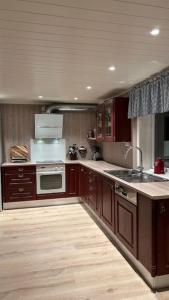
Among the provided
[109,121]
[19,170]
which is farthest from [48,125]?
[109,121]

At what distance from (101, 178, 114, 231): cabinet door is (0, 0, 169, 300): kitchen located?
1 centimetres

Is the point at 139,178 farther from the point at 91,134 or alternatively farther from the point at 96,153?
the point at 91,134

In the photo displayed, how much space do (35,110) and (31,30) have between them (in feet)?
11.6

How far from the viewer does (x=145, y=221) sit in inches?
85.7

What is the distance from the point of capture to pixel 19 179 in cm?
467

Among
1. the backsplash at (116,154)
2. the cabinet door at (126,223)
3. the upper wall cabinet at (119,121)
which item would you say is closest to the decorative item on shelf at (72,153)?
the backsplash at (116,154)

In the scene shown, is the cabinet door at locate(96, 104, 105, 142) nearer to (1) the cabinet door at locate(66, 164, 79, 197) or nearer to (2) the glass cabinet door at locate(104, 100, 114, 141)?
(2) the glass cabinet door at locate(104, 100, 114, 141)

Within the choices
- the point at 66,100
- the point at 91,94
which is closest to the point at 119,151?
the point at 91,94

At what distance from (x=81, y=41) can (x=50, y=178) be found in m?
3.36

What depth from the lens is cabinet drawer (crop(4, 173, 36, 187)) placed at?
182 inches

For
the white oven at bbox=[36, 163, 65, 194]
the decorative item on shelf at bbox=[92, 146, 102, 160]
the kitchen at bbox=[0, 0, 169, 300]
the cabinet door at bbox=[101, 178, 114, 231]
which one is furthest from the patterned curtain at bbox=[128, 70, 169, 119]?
the white oven at bbox=[36, 163, 65, 194]

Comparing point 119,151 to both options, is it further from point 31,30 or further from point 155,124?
point 31,30

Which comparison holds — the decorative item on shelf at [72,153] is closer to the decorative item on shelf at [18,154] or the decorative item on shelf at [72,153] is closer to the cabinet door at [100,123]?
the cabinet door at [100,123]

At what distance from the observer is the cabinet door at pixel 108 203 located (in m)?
3.08
